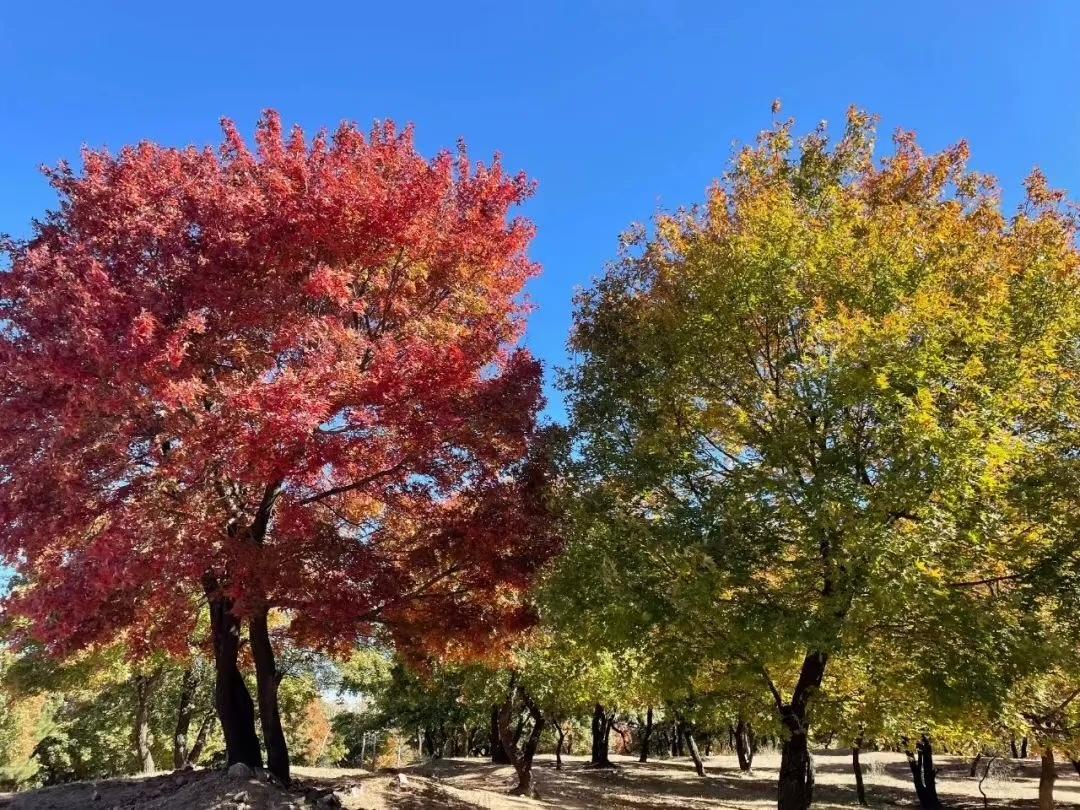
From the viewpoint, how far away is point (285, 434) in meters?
8.29

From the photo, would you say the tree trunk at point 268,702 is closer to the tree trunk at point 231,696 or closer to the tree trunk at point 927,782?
the tree trunk at point 231,696

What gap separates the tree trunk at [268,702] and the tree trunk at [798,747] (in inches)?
322

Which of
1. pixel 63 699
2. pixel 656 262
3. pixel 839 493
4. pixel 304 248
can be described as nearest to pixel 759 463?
pixel 839 493

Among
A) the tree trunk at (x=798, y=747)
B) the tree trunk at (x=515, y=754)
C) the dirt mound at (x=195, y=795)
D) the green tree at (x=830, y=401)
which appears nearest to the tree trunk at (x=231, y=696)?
the dirt mound at (x=195, y=795)

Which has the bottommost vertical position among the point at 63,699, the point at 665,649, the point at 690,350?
the point at 63,699

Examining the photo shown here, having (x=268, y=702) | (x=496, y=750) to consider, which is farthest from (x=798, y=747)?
(x=496, y=750)

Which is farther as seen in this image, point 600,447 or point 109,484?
point 600,447

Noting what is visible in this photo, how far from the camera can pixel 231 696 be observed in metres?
12.1

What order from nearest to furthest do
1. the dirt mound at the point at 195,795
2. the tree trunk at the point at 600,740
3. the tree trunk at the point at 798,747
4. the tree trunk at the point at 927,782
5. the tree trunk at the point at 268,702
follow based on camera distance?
the dirt mound at the point at 195,795, the tree trunk at the point at 798,747, the tree trunk at the point at 268,702, the tree trunk at the point at 927,782, the tree trunk at the point at 600,740

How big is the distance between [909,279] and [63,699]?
48358 mm

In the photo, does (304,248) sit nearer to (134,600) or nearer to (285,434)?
(285,434)

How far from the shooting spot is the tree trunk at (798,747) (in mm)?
10258

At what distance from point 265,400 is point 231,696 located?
6.86m

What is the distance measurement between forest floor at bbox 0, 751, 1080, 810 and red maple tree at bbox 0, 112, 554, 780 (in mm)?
1663
